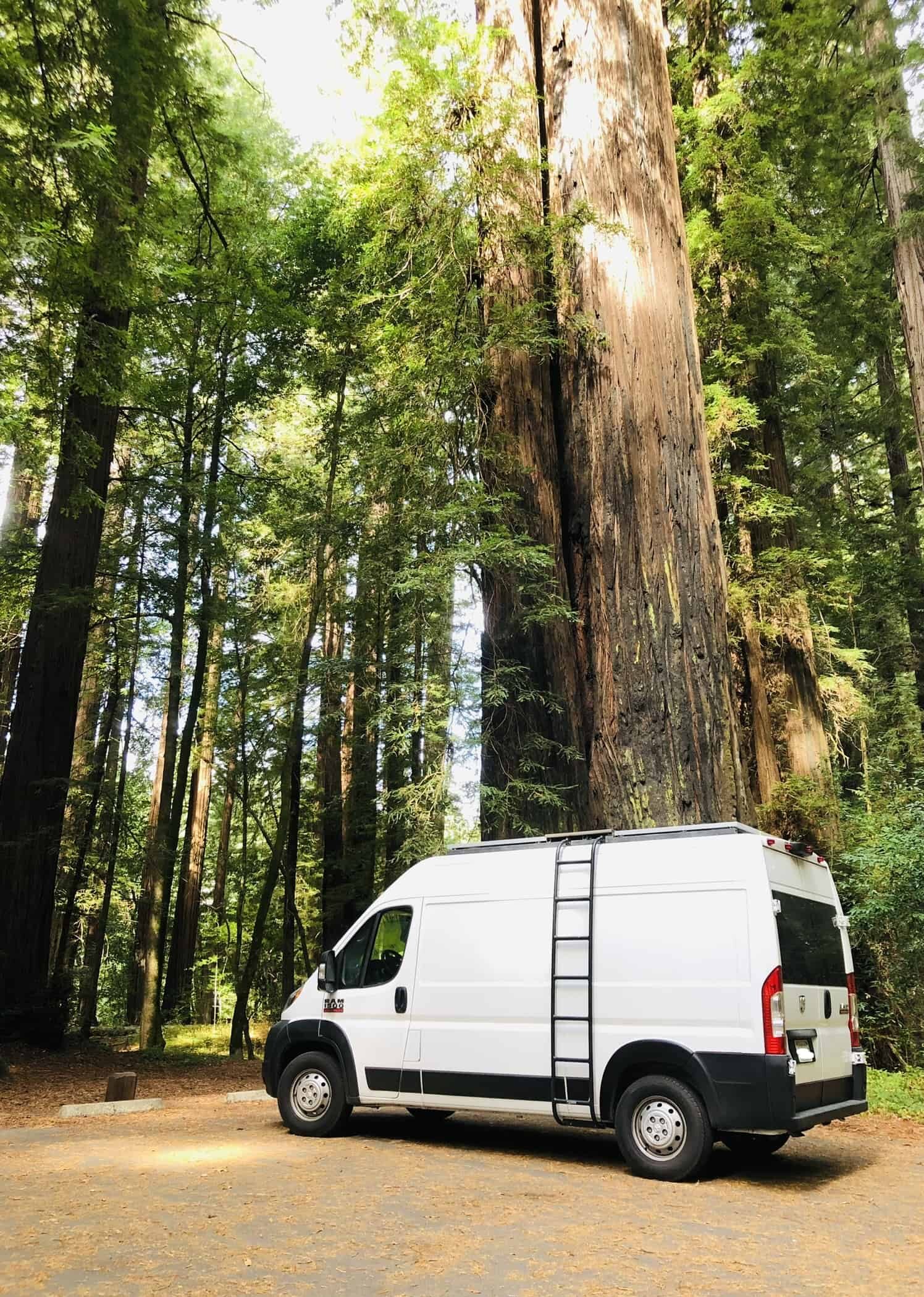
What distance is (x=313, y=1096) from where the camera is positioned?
25.0 ft

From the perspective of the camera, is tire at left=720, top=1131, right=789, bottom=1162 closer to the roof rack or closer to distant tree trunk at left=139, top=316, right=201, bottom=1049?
the roof rack

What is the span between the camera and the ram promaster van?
6008mm

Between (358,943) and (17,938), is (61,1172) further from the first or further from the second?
(17,938)

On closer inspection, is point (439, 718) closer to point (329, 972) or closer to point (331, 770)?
point (329, 972)

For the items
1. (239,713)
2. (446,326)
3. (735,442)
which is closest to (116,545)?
(239,713)

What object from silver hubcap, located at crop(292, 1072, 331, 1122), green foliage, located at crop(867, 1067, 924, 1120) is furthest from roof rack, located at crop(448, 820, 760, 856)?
green foliage, located at crop(867, 1067, 924, 1120)

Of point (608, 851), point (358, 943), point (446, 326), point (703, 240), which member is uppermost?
point (703, 240)

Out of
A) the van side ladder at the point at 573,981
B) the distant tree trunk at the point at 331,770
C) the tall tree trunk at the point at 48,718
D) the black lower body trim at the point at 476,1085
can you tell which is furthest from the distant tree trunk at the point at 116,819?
the van side ladder at the point at 573,981

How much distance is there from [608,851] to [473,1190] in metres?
2.36

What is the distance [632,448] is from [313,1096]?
21.6ft

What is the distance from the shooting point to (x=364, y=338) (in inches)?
445

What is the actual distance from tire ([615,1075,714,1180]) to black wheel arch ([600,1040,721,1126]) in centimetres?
6

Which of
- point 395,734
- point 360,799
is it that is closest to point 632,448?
point 395,734

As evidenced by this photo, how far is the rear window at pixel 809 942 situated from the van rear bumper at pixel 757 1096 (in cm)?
57
